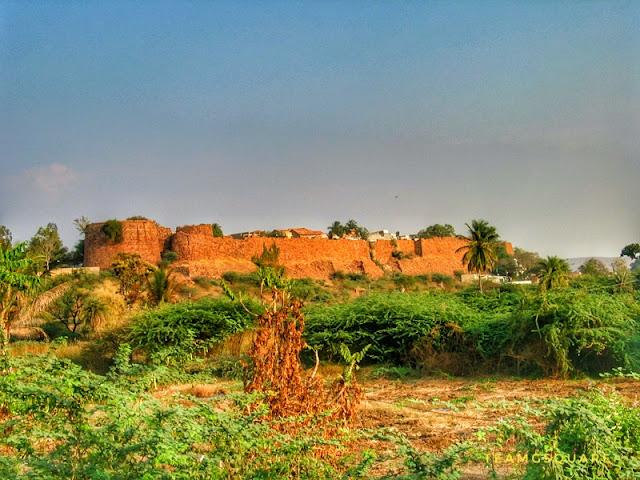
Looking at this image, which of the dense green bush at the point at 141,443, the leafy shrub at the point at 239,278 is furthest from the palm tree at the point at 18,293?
the leafy shrub at the point at 239,278

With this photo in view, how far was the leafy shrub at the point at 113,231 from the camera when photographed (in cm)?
4331

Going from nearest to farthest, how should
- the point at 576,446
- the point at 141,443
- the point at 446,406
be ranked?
the point at 141,443 < the point at 576,446 < the point at 446,406

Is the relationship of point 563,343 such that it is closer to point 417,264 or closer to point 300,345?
point 300,345

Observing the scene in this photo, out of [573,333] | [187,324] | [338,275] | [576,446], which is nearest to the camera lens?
[576,446]

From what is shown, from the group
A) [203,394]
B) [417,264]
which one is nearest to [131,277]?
[203,394]

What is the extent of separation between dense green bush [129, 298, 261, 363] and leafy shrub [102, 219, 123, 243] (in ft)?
101

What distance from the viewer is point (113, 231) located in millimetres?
Result: 43312

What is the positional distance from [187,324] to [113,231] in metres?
31.5

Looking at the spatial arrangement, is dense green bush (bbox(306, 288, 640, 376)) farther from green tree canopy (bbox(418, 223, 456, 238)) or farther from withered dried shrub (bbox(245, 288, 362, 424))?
green tree canopy (bbox(418, 223, 456, 238))

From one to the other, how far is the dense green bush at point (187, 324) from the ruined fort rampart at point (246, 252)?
27.2 meters

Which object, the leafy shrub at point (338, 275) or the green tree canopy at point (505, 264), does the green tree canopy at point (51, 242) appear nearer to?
the leafy shrub at point (338, 275)

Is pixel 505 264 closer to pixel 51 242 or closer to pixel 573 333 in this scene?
pixel 51 242

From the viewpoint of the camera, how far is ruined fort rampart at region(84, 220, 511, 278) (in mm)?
43719

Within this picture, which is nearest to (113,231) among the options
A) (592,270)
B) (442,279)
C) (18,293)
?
(442,279)
